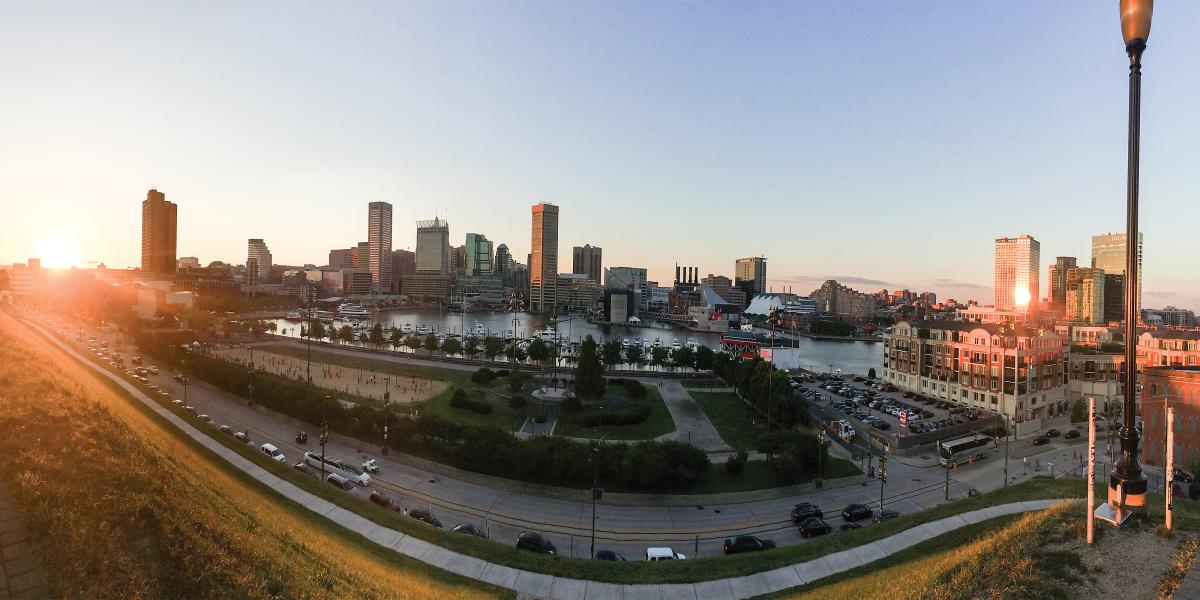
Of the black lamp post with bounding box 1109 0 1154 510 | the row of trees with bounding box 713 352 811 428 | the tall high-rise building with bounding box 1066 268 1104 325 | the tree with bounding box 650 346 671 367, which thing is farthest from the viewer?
the tall high-rise building with bounding box 1066 268 1104 325

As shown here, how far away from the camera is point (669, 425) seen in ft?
98.9

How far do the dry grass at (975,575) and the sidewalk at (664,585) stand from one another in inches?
52.6

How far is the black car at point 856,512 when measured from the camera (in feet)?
61.5

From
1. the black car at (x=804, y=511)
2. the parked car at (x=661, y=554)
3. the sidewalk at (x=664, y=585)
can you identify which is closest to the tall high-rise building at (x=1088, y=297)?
the black car at (x=804, y=511)

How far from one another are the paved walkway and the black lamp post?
39.6 ft

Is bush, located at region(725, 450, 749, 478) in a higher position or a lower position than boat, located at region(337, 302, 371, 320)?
lower

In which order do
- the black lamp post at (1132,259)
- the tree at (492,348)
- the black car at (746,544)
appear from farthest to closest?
the tree at (492,348) < the black car at (746,544) < the black lamp post at (1132,259)

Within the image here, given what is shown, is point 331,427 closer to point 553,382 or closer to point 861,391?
point 553,382

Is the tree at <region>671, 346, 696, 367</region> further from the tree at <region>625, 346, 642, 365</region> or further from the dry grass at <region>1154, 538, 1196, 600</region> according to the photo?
the dry grass at <region>1154, 538, 1196, 600</region>

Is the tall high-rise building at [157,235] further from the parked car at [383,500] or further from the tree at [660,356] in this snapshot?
the parked car at [383,500]

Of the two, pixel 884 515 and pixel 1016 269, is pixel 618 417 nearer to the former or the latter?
pixel 884 515

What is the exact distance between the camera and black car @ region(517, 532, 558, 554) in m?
15.3

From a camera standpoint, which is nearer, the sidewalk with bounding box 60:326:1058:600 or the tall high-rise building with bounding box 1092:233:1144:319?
the sidewalk with bounding box 60:326:1058:600

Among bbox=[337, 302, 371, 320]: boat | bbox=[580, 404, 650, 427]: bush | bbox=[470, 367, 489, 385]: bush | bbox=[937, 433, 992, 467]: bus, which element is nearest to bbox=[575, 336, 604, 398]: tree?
bbox=[580, 404, 650, 427]: bush
